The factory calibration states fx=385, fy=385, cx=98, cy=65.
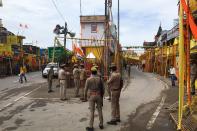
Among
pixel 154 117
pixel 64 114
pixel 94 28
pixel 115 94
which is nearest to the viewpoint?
pixel 115 94

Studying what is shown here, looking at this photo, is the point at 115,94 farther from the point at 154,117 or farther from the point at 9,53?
the point at 9,53

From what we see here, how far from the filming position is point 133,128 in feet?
36.4

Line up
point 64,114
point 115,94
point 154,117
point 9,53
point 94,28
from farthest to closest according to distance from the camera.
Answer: point 94,28, point 9,53, point 64,114, point 154,117, point 115,94

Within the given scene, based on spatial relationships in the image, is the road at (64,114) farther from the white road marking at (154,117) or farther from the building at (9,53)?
the building at (9,53)

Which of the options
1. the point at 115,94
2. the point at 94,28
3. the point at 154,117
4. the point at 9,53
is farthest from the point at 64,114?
the point at 94,28

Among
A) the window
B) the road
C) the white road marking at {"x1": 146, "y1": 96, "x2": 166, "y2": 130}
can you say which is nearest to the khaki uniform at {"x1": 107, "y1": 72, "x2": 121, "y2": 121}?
the road

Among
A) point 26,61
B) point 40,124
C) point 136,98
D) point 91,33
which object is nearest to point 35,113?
point 40,124

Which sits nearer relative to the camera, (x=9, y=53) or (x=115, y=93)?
(x=115, y=93)

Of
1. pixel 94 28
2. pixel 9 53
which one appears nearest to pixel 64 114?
pixel 9 53

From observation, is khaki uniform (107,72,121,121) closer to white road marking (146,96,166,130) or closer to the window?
white road marking (146,96,166,130)

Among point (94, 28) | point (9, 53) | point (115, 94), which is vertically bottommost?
point (115, 94)

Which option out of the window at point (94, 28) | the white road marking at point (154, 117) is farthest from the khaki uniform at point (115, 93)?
the window at point (94, 28)

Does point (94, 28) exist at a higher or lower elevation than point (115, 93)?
higher

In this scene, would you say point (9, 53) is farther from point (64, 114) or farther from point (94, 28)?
point (64, 114)
